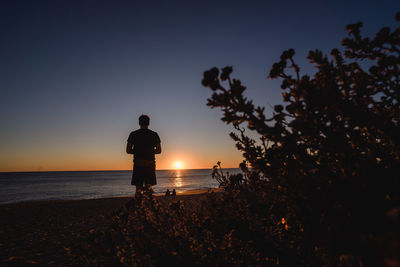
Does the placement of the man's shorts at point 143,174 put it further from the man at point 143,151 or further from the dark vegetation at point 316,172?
the dark vegetation at point 316,172

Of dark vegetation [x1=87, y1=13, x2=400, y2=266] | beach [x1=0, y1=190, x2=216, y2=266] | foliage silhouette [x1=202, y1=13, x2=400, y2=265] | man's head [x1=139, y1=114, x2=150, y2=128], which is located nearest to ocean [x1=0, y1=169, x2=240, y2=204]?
beach [x1=0, y1=190, x2=216, y2=266]

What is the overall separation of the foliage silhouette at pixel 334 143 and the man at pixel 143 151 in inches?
123

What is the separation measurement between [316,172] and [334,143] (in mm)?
246

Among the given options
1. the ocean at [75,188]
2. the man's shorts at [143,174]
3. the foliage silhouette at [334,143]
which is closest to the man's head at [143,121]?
the man's shorts at [143,174]

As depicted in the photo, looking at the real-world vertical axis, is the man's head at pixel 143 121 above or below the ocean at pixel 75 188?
above

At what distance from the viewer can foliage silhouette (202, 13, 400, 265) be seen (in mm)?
1096

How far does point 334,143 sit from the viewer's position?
55.3 inches

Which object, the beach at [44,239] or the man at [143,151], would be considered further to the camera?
the man at [143,151]

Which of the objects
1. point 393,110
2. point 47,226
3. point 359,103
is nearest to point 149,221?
point 359,103

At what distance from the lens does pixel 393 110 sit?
1.81m

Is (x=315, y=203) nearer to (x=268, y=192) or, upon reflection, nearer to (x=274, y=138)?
(x=274, y=138)

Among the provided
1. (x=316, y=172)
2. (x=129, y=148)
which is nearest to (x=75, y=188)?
(x=129, y=148)

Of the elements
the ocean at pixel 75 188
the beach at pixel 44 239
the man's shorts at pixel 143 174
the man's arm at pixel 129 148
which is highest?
the man's arm at pixel 129 148

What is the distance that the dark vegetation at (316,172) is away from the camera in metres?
1.12
